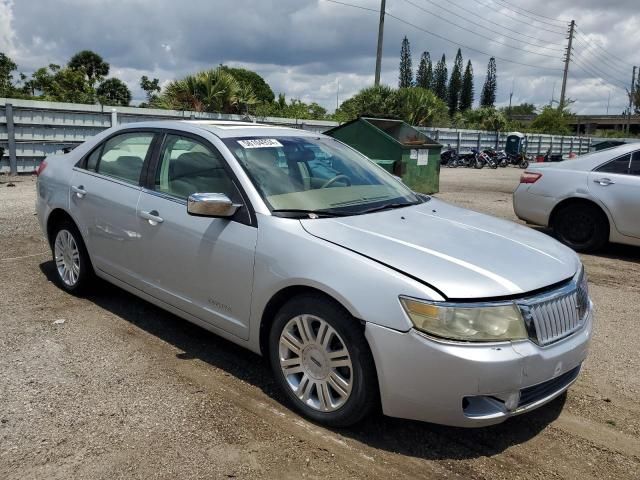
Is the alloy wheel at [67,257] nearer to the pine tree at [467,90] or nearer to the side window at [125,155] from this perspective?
the side window at [125,155]

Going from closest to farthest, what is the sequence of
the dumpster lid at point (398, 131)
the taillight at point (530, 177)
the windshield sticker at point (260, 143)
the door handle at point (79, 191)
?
the windshield sticker at point (260, 143) < the door handle at point (79, 191) < the taillight at point (530, 177) < the dumpster lid at point (398, 131)

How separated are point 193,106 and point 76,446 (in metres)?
17.5

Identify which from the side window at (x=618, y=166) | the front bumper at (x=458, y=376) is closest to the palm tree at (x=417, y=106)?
the side window at (x=618, y=166)

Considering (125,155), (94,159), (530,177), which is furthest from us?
(530,177)

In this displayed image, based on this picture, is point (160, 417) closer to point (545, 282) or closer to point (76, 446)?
point (76, 446)

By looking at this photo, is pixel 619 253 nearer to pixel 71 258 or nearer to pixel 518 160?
pixel 71 258

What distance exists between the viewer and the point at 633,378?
3.78m

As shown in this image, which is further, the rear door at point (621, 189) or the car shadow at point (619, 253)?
the car shadow at point (619, 253)

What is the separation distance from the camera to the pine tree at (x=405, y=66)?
7300 cm

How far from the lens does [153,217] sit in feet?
12.8

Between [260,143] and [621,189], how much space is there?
16.9 feet

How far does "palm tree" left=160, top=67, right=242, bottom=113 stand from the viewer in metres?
19.0

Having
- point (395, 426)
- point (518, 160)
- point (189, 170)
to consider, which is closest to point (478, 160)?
point (518, 160)

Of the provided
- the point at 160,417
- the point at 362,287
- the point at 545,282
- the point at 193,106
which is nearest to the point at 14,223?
the point at 160,417
